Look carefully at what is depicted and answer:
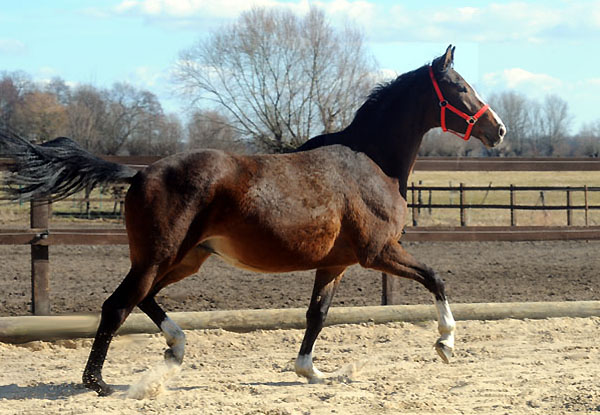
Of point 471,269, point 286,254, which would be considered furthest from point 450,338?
point 471,269

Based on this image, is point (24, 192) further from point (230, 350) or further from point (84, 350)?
point (230, 350)

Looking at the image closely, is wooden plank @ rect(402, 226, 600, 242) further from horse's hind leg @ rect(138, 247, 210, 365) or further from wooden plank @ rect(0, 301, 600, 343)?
horse's hind leg @ rect(138, 247, 210, 365)

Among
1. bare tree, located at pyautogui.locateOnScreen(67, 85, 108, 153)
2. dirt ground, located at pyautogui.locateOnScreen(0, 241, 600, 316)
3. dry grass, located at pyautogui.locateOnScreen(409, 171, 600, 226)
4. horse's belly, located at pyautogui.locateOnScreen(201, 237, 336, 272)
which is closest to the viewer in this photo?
horse's belly, located at pyautogui.locateOnScreen(201, 237, 336, 272)

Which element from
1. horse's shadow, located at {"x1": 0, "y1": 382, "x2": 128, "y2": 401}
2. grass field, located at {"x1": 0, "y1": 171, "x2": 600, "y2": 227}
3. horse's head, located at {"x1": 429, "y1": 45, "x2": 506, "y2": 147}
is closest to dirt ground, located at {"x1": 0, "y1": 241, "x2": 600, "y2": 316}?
grass field, located at {"x1": 0, "y1": 171, "x2": 600, "y2": 227}

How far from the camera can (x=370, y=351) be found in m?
5.48

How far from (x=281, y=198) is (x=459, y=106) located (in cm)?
151

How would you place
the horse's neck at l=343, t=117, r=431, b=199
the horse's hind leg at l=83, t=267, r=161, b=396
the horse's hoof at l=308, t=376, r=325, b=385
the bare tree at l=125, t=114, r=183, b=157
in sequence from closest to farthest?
1. the horse's hind leg at l=83, t=267, r=161, b=396
2. the horse's hoof at l=308, t=376, r=325, b=385
3. the horse's neck at l=343, t=117, r=431, b=199
4. the bare tree at l=125, t=114, r=183, b=157

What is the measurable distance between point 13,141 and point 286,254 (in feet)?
6.02

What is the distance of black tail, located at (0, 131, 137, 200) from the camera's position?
4449 mm

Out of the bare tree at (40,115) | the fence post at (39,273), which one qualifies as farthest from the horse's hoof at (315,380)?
the bare tree at (40,115)

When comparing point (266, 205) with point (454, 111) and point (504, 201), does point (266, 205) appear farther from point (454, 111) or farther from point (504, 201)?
point (504, 201)

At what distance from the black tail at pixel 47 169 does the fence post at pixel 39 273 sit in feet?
6.05

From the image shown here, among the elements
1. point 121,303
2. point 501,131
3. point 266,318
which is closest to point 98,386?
point 121,303

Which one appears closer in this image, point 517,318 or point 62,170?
point 62,170
